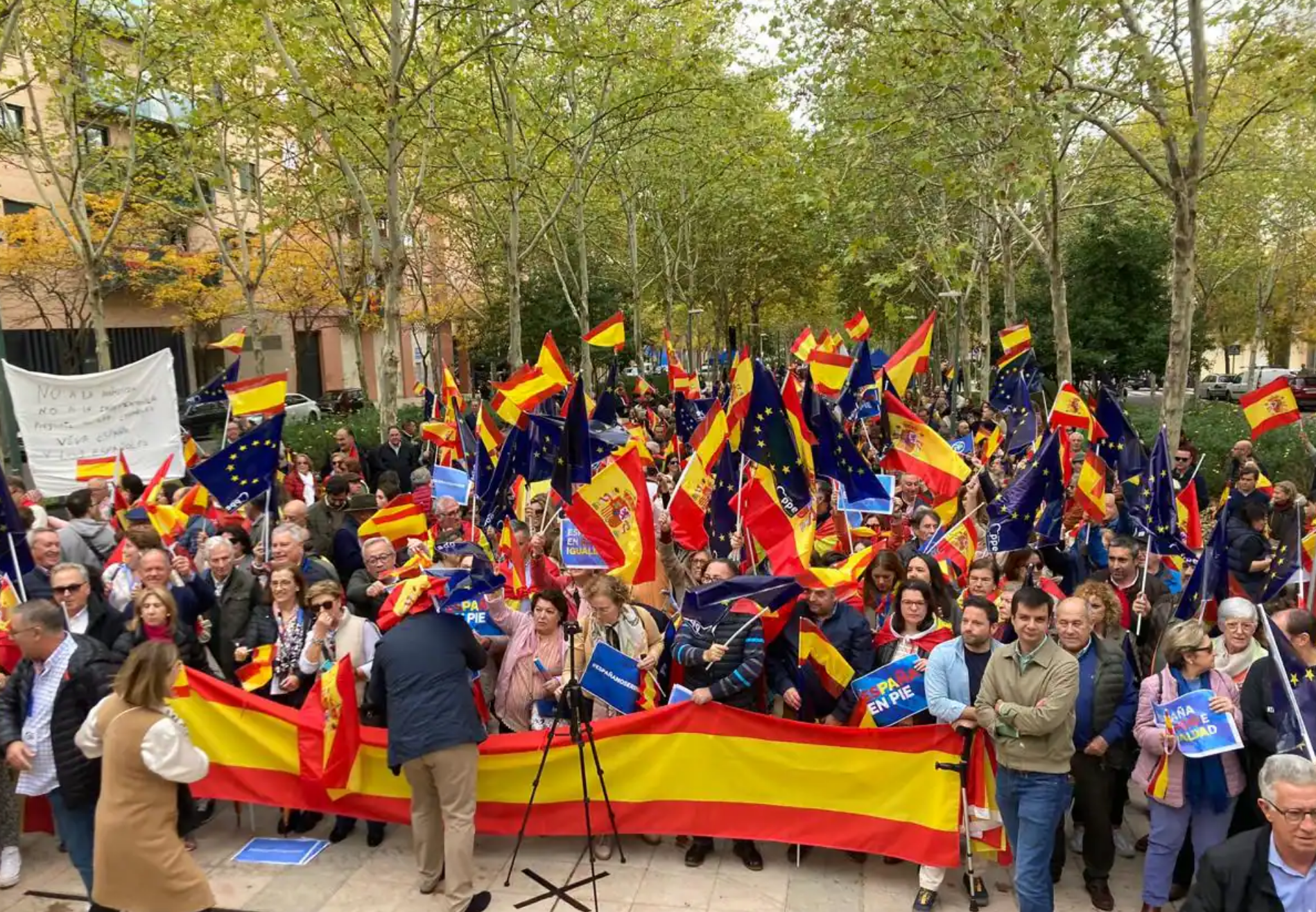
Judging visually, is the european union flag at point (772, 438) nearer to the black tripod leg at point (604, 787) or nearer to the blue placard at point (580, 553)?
the blue placard at point (580, 553)

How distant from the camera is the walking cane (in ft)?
Answer: 16.9

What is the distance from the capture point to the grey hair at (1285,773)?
3121mm

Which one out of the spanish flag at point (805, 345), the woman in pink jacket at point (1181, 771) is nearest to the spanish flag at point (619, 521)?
the woman in pink jacket at point (1181, 771)

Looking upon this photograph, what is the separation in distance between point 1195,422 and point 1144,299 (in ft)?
43.7

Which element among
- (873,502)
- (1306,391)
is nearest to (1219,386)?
(1306,391)

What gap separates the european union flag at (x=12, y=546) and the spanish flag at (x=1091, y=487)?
7760 mm

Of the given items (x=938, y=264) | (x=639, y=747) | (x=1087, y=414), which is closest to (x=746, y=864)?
(x=639, y=747)

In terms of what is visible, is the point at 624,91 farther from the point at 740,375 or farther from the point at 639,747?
the point at 639,747

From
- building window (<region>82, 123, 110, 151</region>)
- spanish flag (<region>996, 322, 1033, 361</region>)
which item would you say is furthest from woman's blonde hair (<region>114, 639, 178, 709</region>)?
building window (<region>82, 123, 110, 151</region>)

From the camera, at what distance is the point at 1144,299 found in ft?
95.8

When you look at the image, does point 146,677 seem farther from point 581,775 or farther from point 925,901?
point 925,901

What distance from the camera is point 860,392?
12.2 metres

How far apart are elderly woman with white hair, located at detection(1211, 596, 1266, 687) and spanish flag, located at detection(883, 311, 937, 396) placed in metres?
6.04

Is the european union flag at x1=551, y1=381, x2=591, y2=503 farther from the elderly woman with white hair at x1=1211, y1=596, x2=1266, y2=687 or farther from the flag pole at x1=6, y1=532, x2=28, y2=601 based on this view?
the elderly woman with white hair at x1=1211, y1=596, x2=1266, y2=687
